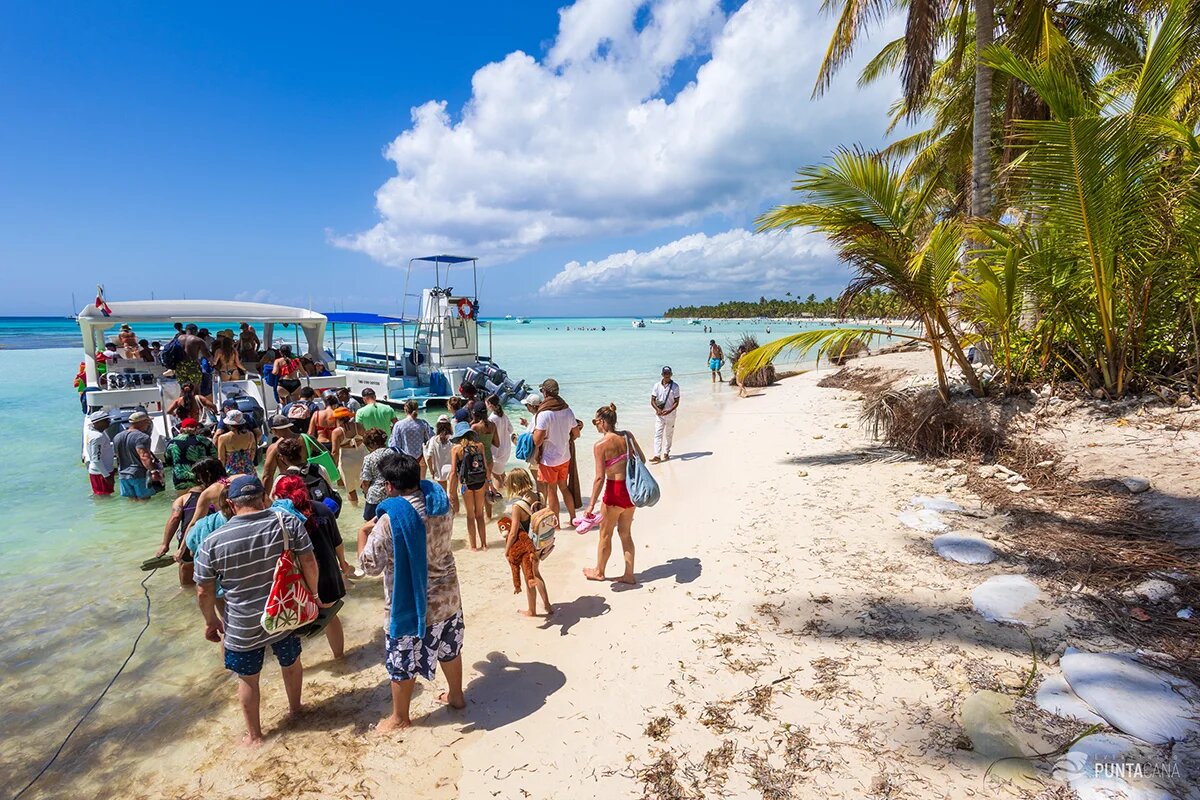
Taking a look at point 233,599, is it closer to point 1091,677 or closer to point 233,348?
point 1091,677

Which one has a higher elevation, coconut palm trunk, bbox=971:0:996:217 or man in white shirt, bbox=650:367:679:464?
coconut palm trunk, bbox=971:0:996:217

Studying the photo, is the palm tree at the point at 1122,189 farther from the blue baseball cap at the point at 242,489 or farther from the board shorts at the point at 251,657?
the board shorts at the point at 251,657

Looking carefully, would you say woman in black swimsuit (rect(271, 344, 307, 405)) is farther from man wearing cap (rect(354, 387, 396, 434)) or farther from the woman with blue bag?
the woman with blue bag

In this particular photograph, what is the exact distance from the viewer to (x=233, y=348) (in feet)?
37.3

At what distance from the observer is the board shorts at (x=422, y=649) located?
3.02 meters

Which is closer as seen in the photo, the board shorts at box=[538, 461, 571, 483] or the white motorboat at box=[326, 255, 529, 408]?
the board shorts at box=[538, 461, 571, 483]

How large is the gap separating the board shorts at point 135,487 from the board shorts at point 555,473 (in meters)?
5.81

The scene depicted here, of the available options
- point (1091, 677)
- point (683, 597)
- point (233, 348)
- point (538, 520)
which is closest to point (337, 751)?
point (538, 520)

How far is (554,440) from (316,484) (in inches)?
97.5

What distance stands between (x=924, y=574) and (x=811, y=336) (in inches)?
140

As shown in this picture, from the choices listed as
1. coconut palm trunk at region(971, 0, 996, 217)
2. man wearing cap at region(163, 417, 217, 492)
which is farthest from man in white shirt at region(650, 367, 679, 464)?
man wearing cap at region(163, 417, 217, 492)

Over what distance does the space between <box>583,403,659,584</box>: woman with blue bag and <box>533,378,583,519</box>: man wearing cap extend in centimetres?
122

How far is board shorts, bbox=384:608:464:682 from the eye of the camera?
9.91 feet

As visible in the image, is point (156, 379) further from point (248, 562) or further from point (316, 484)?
point (248, 562)
